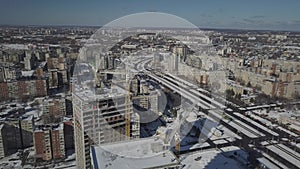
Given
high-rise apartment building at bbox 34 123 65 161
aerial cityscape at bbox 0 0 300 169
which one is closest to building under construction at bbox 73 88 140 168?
aerial cityscape at bbox 0 0 300 169

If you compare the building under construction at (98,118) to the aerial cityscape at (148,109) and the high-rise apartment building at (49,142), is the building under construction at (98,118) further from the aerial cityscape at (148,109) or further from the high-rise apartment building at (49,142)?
the high-rise apartment building at (49,142)

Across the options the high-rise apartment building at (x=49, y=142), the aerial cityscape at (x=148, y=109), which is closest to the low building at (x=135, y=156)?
the aerial cityscape at (x=148, y=109)

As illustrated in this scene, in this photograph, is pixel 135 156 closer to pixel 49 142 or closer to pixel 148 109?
pixel 49 142

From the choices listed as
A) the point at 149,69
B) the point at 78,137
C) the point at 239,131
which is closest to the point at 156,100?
the point at 239,131

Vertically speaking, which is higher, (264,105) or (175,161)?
(175,161)

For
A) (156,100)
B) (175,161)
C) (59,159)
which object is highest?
(175,161)

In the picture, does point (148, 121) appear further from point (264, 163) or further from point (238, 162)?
point (264, 163)

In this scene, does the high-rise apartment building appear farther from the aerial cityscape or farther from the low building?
the low building

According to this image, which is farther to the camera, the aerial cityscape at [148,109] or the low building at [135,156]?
the aerial cityscape at [148,109]

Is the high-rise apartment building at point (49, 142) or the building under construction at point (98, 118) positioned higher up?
the building under construction at point (98, 118)
